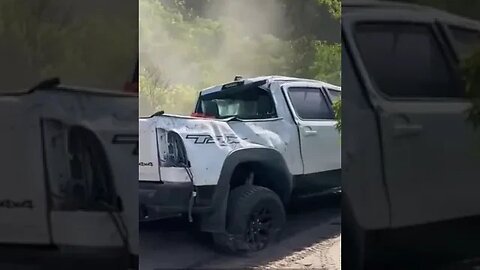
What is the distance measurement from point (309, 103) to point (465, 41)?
0.90 metres

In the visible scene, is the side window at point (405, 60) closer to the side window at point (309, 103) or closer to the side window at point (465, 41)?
the side window at point (465, 41)

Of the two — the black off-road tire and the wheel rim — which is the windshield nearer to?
the black off-road tire

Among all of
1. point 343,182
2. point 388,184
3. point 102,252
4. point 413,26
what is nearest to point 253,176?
point 343,182

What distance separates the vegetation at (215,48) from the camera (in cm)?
296

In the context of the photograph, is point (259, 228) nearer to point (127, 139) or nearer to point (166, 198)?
point (166, 198)

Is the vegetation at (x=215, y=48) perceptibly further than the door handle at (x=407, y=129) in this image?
Yes

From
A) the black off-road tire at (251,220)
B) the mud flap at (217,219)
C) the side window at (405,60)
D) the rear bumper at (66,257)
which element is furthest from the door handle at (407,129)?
the rear bumper at (66,257)

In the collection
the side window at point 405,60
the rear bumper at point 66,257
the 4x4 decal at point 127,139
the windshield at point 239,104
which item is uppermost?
the side window at point 405,60

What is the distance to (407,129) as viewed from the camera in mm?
2861

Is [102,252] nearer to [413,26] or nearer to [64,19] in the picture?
[64,19]

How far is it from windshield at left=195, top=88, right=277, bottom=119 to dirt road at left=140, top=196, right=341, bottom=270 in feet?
1.89

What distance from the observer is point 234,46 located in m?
3.00

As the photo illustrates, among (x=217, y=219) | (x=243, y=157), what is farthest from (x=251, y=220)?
(x=243, y=157)

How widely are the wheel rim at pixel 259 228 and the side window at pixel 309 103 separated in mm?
592
